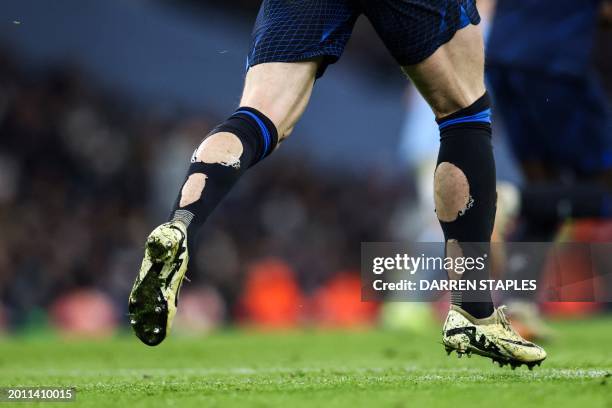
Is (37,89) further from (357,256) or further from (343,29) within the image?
(343,29)

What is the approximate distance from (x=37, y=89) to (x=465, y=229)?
8.19 meters

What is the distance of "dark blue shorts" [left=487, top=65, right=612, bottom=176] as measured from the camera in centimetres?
498

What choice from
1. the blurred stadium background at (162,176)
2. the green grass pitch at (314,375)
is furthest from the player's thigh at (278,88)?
the blurred stadium background at (162,176)

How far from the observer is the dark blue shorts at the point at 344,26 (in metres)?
2.67

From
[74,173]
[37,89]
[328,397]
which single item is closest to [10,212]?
[74,173]

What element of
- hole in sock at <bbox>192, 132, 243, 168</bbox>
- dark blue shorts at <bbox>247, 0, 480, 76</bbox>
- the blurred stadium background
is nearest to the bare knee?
dark blue shorts at <bbox>247, 0, 480, 76</bbox>

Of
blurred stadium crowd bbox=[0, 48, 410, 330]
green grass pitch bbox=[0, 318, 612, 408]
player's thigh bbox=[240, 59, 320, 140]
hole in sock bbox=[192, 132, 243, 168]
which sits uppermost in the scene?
blurred stadium crowd bbox=[0, 48, 410, 330]

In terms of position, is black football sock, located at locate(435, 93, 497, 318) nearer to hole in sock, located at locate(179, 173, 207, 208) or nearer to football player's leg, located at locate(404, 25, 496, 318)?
football player's leg, located at locate(404, 25, 496, 318)

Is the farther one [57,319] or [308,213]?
[308,213]

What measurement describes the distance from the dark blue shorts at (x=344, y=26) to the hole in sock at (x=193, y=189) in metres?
0.41

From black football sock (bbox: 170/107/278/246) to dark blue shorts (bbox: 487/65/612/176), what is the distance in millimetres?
2557

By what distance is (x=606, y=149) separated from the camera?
198 inches

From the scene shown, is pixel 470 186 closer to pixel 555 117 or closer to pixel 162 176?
pixel 555 117

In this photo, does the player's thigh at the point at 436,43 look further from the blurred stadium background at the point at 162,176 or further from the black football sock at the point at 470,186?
the blurred stadium background at the point at 162,176
